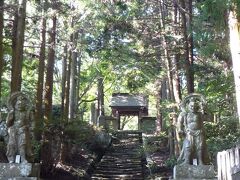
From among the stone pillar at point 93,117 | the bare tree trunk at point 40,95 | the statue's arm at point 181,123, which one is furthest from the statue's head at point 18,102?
the stone pillar at point 93,117

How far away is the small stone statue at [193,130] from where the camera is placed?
953 centimetres

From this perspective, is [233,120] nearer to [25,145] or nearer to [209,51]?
[209,51]

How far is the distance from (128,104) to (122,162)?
12.4m

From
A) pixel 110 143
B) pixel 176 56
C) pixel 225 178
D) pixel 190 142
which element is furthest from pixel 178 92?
pixel 110 143

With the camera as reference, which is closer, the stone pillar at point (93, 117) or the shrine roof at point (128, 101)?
the stone pillar at point (93, 117)

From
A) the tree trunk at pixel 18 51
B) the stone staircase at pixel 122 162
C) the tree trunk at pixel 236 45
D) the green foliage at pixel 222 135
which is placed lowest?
the stone staircase at pixel 122 162

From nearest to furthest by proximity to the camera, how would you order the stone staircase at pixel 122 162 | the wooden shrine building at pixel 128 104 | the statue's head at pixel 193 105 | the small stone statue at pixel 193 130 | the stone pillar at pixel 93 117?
the small stone statue at pixel 193 130
the statue's head at pixel 193 105
the stone staircase at pixel 122 162
the stone pillar at pixel 93 117
the wooden shrine building at pixel 128 104

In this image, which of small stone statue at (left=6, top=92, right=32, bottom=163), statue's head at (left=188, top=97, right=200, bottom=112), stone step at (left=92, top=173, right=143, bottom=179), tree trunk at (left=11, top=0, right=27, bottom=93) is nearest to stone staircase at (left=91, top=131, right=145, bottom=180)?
stone step at (left=92, top=173, right=143, bottom=179)

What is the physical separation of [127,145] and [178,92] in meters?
9.77

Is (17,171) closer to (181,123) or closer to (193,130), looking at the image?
(181,123)

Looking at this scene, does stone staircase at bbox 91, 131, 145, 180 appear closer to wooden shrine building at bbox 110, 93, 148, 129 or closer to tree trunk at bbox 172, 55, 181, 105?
tree trunk at bbox 172, 55, 181, 105

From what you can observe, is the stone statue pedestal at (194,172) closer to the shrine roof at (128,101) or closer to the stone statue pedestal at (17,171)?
the stone statue pedestal at (17,171)

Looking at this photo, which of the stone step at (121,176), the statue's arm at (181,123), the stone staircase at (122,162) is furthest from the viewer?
the stone staircase at (122,162)

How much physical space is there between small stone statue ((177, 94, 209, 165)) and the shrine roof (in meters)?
19.8
